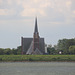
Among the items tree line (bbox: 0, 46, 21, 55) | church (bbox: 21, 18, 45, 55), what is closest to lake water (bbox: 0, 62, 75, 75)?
church (bbox: 21, 18, 45, 55)

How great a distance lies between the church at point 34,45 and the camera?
16350 centimetres

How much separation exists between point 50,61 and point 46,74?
6126cm

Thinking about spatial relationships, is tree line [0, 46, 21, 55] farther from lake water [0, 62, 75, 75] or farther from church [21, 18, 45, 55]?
lake water [0, 62, 75, 75]

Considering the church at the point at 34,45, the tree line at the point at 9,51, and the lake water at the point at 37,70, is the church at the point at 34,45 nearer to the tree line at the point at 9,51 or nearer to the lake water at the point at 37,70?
the tree line at the point at 9,51

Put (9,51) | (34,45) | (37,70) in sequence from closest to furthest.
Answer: (37,70)
(34,45)
(9,51)

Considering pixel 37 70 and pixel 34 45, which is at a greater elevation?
pixel 34 45

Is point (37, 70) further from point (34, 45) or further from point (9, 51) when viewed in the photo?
point (9, 51)

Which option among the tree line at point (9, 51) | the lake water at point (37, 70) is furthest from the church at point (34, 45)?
the lake water at point (37, 70)

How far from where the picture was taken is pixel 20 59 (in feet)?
394

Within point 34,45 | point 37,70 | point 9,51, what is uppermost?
point 34,45

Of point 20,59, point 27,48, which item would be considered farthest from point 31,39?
point 20,59

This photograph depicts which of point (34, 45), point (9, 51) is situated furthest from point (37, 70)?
A: point (9, 51)

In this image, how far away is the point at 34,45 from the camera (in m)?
164

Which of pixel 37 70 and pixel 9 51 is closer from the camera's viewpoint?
pixel 37 70
